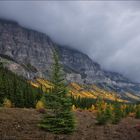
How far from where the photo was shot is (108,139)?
36094 millimetres

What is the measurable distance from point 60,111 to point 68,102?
1.41 meters

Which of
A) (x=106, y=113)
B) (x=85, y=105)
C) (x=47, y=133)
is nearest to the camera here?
(x=47, y=133)

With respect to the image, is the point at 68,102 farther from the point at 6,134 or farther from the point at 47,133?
the point at 6,134

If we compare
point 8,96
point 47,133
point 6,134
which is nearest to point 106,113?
point 47,133

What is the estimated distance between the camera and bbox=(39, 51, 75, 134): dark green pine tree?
116 ft

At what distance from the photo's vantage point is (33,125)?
3916cm

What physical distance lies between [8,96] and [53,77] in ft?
207

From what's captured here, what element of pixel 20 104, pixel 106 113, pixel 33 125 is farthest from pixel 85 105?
pixel 33 125

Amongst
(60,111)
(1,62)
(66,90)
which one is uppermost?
(1,62)

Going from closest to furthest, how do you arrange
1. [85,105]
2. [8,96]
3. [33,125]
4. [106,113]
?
[33,125], [106,113], [8,96], [85,105]

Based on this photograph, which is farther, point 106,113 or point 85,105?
point 85,105

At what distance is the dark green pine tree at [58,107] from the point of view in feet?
116

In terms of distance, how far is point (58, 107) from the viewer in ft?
116

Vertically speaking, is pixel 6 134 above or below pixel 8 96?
below
